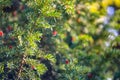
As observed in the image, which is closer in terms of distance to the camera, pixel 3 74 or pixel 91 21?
pixel 3 74

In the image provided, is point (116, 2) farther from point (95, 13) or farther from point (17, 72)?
point (17, 72)

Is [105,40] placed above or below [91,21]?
below

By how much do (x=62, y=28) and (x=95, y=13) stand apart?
3.92 feet

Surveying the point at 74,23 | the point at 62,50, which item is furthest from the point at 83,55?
the point at 74,23

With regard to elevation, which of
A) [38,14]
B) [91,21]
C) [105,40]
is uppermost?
[38,14]

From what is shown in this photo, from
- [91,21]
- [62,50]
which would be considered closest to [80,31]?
[91,21]

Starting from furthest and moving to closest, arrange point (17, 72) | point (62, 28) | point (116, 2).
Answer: point (116, 2), point (62, 28), point (17, 72)

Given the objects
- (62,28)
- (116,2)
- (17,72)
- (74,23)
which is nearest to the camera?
(17,72)

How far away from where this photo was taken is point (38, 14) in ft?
13.6

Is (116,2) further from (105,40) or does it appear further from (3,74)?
(3,74)

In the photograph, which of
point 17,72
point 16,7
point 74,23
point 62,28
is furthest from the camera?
point 74,23

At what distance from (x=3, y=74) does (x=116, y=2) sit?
5623 millimetres

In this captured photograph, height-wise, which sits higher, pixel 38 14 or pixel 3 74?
pixel 38 14

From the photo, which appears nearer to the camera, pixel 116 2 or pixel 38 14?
pixel 38 14
